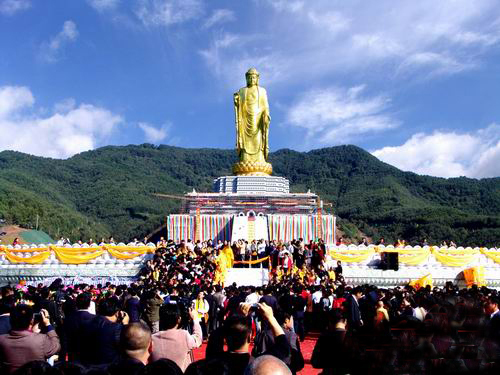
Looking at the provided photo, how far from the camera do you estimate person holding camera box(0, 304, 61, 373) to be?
3.93 m

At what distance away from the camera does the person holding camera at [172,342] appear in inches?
161

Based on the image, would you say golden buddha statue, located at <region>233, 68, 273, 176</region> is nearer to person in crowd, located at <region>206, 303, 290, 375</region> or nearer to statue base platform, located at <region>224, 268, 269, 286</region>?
statue base platform, located at <region>224, 268, 269, 286</region>

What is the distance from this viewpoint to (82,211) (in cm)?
6688

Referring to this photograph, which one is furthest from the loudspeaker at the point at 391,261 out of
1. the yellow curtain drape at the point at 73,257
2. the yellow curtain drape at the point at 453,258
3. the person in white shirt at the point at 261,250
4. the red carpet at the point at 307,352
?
the yellow curtain drape at the point at 73,257

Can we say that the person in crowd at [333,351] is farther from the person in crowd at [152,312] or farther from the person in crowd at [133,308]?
the person in crowd at [133,308]

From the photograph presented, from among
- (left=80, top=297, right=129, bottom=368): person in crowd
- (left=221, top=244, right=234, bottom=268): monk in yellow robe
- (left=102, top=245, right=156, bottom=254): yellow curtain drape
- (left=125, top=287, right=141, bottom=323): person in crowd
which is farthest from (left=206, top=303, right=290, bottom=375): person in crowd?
(left=102, top=245, right=156, bottom=254): yellow curtain drape

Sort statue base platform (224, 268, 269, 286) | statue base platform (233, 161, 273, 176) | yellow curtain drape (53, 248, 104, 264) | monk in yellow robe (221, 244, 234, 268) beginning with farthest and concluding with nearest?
statue base platform (233, 161, 273, 176) → yellow curtain drape (53, 248, 104, 264) → monk in yellow robe (221, 244, 234, 268) → statue base platform (224, 268, 269, 286)

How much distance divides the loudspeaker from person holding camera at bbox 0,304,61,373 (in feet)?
48.2

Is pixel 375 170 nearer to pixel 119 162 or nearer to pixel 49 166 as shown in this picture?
pixel 119 162

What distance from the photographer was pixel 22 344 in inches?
156

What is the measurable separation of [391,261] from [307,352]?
9.08 meters

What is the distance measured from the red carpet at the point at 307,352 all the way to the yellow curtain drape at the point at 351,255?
6.57 metres

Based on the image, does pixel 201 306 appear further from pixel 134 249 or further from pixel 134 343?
pixel 134 249

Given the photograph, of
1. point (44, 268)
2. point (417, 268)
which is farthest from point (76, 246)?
point (417, 268)
